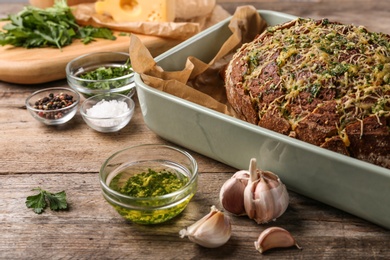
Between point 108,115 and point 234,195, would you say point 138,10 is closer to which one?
point 108,115

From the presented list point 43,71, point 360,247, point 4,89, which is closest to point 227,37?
point 43,71

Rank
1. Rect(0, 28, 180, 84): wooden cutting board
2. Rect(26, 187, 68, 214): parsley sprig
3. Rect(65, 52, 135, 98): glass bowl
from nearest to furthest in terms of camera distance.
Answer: Rect(26, 187, 68, 214): parsley sprig → Rect(65, 52, 135, 98): glass bowl → Rect(0, 28, 180, 84): wooden cutting board

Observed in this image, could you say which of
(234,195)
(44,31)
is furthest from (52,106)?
(234,195)

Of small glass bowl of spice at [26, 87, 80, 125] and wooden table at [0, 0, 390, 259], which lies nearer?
wooden table at [0, 0, 390, 259]

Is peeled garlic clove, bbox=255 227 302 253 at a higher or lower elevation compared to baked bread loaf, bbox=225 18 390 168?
lower

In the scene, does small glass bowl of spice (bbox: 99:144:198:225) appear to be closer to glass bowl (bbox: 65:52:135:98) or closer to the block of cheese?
glass bowl (bbox: 65:52:135:98)

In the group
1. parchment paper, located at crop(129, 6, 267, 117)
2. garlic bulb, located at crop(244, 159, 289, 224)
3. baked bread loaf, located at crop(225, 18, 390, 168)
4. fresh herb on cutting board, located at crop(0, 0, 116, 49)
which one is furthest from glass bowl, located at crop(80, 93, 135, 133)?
garlic bulb, located at crop(244, 159, 289, 224)

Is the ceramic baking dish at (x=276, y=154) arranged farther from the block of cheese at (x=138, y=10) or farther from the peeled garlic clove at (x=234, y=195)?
the block of cheese at (x=138, y=10)

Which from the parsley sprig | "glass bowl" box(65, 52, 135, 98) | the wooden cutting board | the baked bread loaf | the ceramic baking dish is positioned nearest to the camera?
the ceramic baking dish

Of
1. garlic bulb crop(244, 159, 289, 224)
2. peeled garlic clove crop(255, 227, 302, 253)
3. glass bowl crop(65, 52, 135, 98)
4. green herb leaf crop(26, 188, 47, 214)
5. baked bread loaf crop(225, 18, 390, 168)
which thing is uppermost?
baked bread loaf crop(225, 18, 390, 168)
